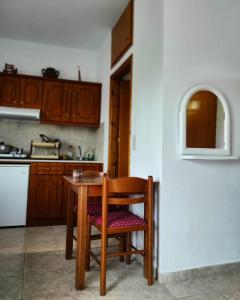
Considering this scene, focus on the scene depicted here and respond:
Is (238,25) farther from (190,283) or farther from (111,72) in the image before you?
(190,283)

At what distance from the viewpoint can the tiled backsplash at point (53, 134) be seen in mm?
3947

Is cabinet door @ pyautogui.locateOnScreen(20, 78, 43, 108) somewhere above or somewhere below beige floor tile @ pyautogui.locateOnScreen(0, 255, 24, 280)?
above

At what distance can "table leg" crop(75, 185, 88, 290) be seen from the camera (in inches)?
71.7

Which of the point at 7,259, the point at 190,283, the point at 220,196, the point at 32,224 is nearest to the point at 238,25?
the point at 220,196

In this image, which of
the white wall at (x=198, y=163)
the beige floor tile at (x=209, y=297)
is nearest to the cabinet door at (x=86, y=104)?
the white wall at (x=198, y=163)

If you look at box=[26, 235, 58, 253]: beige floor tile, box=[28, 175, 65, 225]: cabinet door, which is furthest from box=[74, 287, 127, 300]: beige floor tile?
box=[28, 175, 65, 225]: cabinet door

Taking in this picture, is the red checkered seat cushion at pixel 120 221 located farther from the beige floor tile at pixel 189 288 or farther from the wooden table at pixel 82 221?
the beige floor tile at pixel 189 288

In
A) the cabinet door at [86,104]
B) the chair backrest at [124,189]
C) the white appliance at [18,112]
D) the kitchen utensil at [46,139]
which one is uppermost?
the cabinet door at [86,104]

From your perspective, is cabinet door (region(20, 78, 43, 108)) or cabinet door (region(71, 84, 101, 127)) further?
cabinet door (region(71, 84, 101, 127))

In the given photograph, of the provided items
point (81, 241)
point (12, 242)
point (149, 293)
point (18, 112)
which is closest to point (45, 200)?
point (12, 242)

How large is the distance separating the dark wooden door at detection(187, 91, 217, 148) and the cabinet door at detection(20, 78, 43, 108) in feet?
8.44

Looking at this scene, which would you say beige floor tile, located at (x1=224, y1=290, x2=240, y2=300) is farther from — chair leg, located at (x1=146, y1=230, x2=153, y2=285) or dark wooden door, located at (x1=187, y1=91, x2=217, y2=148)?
dark wooden door, located at (x1=187, y1=91, x2=217, y2=148)

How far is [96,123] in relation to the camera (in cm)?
408

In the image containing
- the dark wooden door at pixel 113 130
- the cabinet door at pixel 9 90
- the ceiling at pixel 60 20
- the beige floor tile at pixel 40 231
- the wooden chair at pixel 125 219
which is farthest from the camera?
the cabinet door at pixel 9 90
